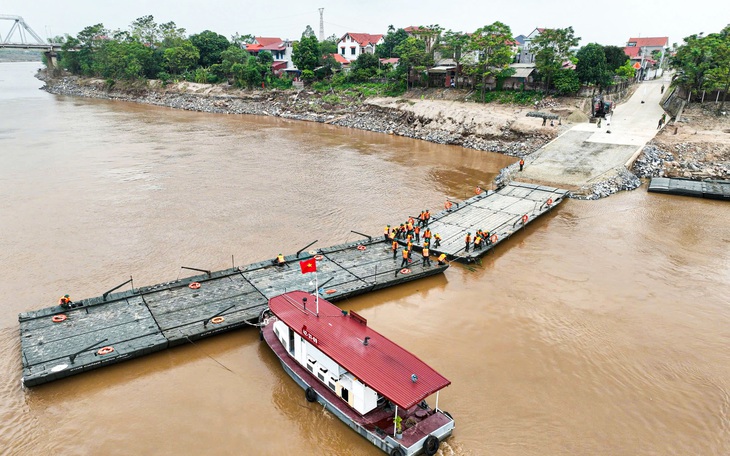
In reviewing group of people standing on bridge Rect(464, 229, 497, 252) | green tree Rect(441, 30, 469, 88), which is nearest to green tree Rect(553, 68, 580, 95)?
green tree Rect(441, 30, 469, 88)

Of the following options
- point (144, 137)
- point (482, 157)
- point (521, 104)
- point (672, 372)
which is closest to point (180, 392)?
point (672, 372)

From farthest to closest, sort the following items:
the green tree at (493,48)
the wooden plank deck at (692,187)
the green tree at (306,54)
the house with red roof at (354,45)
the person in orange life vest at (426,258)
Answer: the house with red roof at (354,45) < the green tree at (306,54) < the green tree at (493,48) < the wooden plank deck at (692,187) < the person in orange life vest at (426,258)

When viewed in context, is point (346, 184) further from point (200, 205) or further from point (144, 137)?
point (144, 137)

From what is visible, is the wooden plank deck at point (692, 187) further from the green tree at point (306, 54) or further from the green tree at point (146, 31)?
Result: the green tree at point (146, 31)

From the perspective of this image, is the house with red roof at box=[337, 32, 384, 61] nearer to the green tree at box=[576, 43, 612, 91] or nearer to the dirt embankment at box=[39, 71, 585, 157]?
the dirt embankment at box=[39, 71, 585, 157]

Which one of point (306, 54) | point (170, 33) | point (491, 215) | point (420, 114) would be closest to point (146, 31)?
point (170, 33)

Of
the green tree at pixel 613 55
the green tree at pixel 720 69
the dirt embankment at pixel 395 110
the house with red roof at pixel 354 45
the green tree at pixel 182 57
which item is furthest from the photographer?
the house with red roof at pixel 354 45

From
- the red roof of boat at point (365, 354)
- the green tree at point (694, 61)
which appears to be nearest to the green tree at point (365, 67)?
the green tree at point (694, 61)
